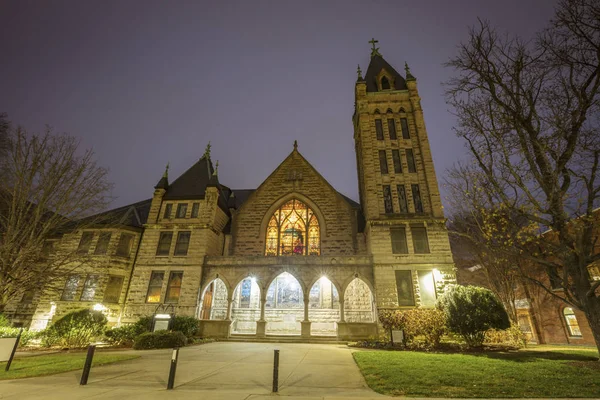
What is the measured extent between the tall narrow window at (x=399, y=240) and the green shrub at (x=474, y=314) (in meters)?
5.72

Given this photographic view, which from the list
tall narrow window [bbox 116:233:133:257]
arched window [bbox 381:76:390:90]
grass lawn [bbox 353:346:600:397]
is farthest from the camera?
arched window [bbox 381:76:390:90]

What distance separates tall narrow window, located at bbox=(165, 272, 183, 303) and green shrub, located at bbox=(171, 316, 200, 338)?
9.62 ft

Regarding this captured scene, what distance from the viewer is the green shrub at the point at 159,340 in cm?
1311

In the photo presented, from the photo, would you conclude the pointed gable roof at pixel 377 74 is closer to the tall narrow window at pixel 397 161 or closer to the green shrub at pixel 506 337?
the tall narrow window at pixel 397 161

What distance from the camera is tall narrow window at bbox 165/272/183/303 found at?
19438 mm

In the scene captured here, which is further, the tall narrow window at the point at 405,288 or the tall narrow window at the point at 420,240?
the tall narrow window at the point at 420,240

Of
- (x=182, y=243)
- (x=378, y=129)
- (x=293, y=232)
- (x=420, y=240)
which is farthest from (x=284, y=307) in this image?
(x=378, y=129)

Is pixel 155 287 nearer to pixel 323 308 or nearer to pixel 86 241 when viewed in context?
pixel 86 241

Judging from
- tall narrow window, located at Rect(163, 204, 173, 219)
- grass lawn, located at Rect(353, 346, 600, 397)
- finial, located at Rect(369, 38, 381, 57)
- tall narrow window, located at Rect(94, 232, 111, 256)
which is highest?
finial, located at Rect(369, 38, 381, 57)

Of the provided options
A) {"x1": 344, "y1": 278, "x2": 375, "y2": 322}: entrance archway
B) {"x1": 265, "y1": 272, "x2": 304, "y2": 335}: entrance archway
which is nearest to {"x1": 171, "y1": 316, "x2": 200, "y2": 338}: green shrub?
{"x1": 265, "y1": 272, "x2": 304, "y2": 335}: entrance archway

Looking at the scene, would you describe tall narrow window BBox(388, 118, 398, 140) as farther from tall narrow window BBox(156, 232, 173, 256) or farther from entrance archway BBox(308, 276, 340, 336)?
tall narrow window BBox(156, 232, 173, 256)

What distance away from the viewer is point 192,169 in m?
25.9

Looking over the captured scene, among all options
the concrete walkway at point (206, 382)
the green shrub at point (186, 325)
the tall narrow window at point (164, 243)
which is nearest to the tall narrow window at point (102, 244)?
the tall narrow window at point (164, 243)

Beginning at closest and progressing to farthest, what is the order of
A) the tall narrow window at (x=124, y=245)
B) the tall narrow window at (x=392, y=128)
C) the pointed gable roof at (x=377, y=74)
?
the tall narrow window at (x=124, y=245) → the tall narrow window at (x=392, y=128) → the pointed gable roof at (x=377, y=74)
